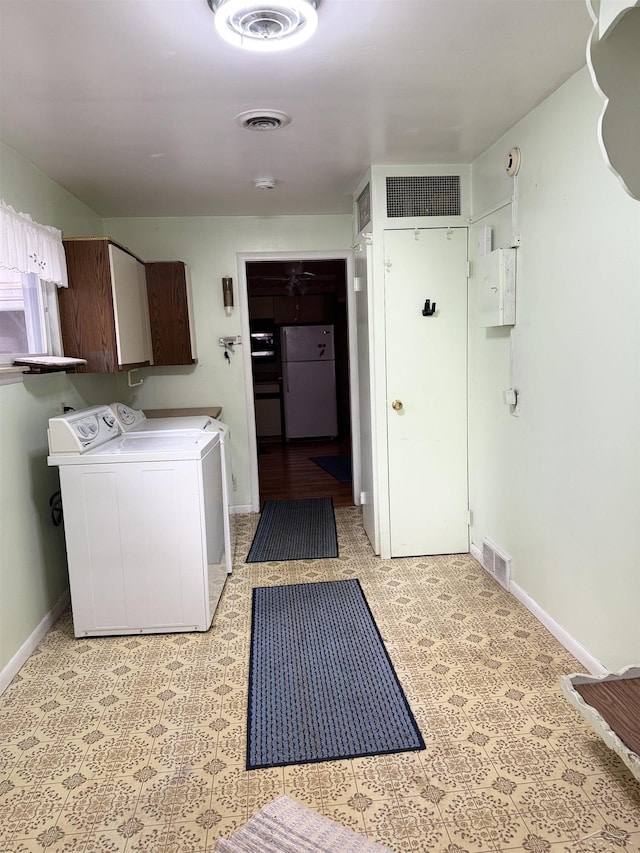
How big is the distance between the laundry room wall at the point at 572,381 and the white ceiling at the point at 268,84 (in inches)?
9.9

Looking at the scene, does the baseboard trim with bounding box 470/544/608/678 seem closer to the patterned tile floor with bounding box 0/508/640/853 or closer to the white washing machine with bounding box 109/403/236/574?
the patterned tile floor with bounding box 0/508/640/853

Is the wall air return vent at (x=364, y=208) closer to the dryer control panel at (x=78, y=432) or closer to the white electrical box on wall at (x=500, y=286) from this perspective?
the white electrical box on wall at (x=500, y=286)

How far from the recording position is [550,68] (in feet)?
6.70

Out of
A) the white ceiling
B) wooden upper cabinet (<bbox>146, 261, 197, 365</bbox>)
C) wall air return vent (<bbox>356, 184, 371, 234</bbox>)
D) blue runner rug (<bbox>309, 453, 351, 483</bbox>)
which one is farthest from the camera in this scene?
blue runner rug (<bbox>309, 453, 351, 483</bbox>)

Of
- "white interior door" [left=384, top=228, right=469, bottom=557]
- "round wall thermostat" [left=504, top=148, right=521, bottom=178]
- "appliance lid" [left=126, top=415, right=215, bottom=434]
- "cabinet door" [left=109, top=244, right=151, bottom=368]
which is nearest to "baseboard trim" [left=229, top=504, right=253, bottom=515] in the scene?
"appliance lid" [left=126, top=415, right=215, bottom=434]

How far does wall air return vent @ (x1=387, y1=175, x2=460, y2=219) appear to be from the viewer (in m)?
3.21

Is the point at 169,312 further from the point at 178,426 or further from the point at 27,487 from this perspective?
the point at 27,487

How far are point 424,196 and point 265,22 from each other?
1794mm

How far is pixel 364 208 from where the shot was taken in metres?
3.50

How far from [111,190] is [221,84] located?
168 centimetres

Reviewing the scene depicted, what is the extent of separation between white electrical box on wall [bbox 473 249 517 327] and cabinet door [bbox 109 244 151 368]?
1982mm

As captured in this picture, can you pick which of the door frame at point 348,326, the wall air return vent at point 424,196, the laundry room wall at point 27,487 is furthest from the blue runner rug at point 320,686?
the wall air return vent at point 424,196

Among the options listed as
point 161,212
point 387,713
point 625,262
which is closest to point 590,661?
point 387,713

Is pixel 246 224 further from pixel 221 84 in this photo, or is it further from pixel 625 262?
pixel 625 262
